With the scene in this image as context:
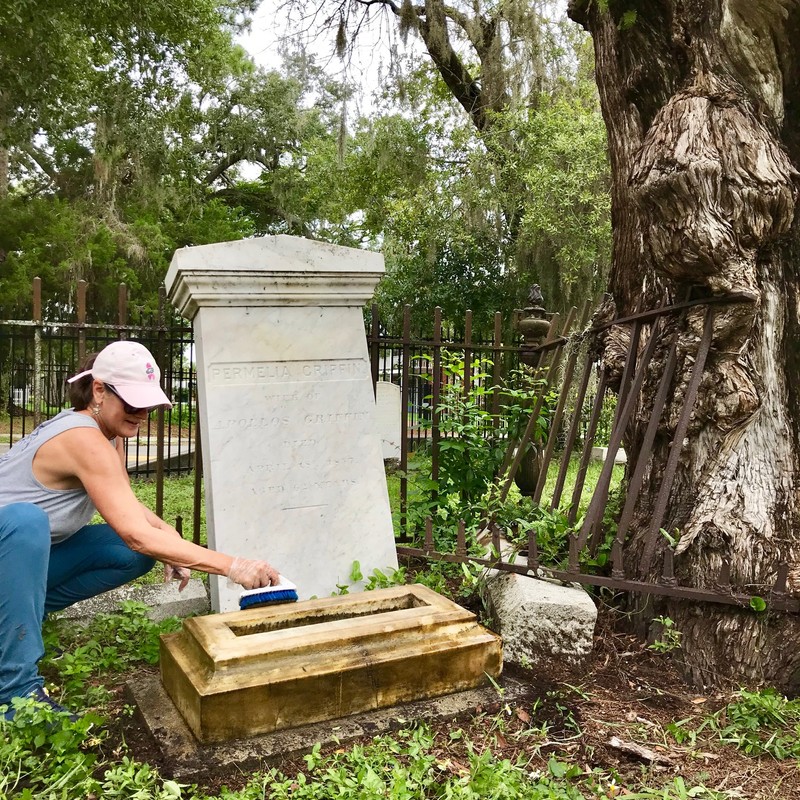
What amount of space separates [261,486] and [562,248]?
30.4 ft

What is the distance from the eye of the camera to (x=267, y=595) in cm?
259

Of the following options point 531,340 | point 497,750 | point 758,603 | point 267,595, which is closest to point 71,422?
point 267,595

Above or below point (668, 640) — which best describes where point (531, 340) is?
above

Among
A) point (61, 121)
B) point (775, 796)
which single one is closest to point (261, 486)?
point (775, 796)

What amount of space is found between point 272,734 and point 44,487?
3.91 feet

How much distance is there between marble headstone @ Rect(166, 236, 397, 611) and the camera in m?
3.37

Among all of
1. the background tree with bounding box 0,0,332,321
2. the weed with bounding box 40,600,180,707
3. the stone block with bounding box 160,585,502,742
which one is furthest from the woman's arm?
the background tree with bounding box 0,0,332,321

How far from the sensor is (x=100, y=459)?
242 centimetres

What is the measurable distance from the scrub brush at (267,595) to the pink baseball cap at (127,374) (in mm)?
764

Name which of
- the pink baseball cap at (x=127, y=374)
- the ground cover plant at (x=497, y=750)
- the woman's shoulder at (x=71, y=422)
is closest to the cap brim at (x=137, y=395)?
the pink baseball cap at (x=127, y=374)

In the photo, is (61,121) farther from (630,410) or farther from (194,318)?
(630,410)

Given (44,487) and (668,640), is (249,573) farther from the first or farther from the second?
(668,640)

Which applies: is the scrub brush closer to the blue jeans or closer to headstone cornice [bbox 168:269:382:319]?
the blue jeans

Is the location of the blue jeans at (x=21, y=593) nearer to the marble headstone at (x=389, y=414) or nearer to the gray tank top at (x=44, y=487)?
the gray tank top at (x=44, y=487)
